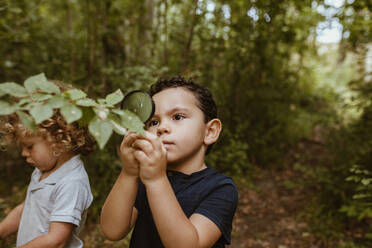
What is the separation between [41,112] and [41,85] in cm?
11

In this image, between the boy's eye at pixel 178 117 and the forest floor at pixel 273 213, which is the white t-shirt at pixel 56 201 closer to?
the boy's eye at pixel 178 117

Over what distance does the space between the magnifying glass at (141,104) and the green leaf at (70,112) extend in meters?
0.34

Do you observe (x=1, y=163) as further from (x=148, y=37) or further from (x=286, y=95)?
(x=286, y=95)

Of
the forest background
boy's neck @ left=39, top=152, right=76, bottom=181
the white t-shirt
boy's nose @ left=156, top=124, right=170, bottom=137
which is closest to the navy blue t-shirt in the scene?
boy's nose @ left=156, top=124, right=170, bottom=137

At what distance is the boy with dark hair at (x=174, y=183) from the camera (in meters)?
1.11

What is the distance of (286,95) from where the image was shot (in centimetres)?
651

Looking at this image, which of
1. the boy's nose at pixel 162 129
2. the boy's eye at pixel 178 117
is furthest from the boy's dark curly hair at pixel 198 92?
the boy's nose at pixel 162 129

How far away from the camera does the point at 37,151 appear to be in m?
1.70

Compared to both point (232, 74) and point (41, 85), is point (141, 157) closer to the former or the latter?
point (41, 85)

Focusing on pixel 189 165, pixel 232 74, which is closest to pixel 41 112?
pixel 189 165

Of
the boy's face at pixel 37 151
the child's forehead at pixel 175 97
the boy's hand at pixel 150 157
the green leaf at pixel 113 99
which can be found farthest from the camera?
the boy's face at pixel 37 151

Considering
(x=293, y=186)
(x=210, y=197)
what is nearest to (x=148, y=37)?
(x=293, y=186)

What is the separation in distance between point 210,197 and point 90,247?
2.81 metres

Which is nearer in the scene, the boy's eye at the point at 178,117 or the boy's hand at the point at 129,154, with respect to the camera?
the boy's hand at the point at 129,154
